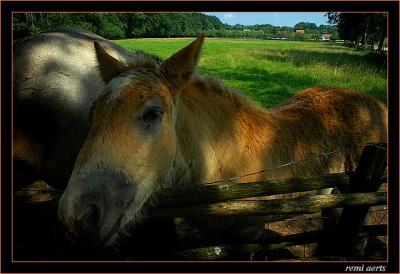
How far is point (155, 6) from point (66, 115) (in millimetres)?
1651

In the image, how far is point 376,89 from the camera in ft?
40.3

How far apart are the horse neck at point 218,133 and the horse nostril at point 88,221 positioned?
99 cm

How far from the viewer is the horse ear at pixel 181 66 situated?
2.69 meters

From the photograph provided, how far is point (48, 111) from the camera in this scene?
12.6ft

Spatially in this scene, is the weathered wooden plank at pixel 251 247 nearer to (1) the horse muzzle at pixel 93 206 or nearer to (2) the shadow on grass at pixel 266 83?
(1) the horse muzzle at pixel 93 206

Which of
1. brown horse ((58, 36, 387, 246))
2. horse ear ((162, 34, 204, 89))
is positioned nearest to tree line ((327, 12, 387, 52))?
brown horse ((58, 36, 387, 246))

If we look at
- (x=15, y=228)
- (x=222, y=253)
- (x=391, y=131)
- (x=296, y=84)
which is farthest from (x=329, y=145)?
(x=296, y=84)

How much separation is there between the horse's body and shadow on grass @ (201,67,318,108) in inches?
279

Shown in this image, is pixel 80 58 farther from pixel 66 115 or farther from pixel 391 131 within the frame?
pixel 391 131

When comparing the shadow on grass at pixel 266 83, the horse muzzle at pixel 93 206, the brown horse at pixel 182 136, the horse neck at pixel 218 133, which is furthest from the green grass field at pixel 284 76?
the horse muzzle at pixel 93 206

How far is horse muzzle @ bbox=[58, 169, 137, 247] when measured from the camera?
197cm

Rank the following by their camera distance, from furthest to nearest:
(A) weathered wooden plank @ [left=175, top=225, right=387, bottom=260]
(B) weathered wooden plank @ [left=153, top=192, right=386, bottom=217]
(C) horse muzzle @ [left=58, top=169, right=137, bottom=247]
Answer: (A) weathered wooden plank @ [left=175, top=225, right=387, bottom=260] → (B) weathered wooden plank @ [left=153, top=192, right=386, bottom=217] → (C) horse muzzle @ [left=58, top=169, right=137, bottom=247]

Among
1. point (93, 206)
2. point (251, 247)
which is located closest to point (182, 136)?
point (93, 206)

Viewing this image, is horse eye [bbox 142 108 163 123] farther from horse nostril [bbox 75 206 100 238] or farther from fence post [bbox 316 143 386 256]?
fence post [bbox 316 143 386 256]
